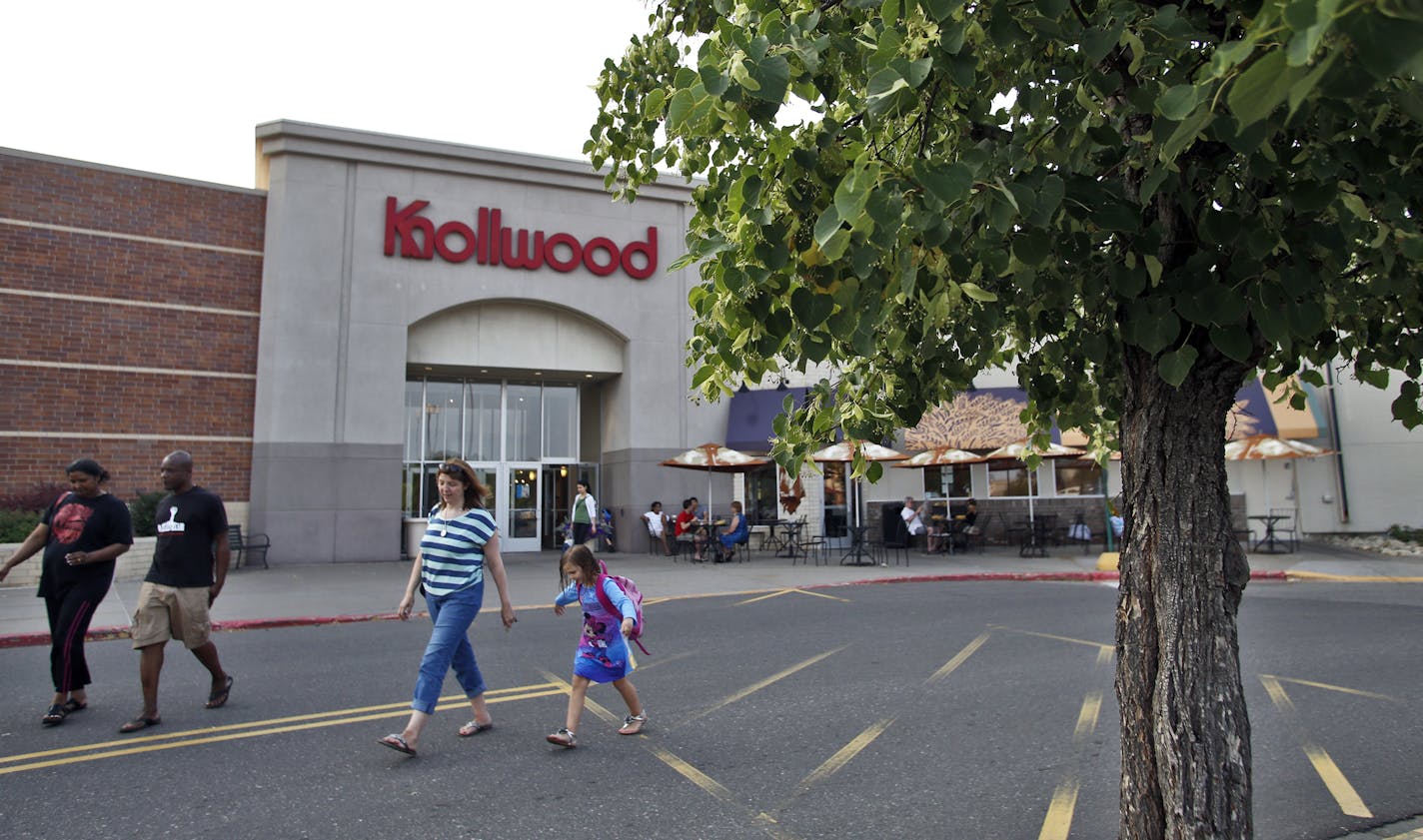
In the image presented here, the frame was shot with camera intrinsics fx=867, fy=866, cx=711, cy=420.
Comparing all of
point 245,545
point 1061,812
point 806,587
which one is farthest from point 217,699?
point 245,545

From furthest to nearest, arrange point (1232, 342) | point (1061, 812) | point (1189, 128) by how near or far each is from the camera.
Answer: point (1061, 812) → point (1232, 342) → point (1189, 128)

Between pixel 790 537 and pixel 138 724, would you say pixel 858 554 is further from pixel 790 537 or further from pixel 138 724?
pixel 138 724

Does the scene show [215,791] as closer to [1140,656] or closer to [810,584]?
[1140,656]

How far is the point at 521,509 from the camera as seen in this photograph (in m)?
22.8

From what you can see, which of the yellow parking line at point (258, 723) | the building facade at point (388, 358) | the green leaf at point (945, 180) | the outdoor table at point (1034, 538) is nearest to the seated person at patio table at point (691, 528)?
the building facade at point (388, 358)

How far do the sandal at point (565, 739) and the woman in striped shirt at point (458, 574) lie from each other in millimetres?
659

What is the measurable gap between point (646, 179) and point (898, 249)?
2291mm

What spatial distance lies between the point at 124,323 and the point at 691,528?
12897mm

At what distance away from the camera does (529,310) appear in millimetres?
21906

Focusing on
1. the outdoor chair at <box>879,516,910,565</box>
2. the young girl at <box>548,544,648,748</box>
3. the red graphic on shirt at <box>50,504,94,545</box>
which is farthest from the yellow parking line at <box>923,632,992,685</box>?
the outdoor chair at <box>879,516,910,565</box>

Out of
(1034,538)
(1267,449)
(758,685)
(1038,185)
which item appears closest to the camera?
(1038,185)

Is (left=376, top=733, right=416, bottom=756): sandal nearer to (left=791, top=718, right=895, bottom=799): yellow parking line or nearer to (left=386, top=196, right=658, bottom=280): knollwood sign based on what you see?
Answer: (left=791, top=718, right=895, bottom=799): yellow parking line

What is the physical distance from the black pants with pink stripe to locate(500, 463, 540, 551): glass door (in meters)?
16.1

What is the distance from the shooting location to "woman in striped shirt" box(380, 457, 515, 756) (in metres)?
5.47
